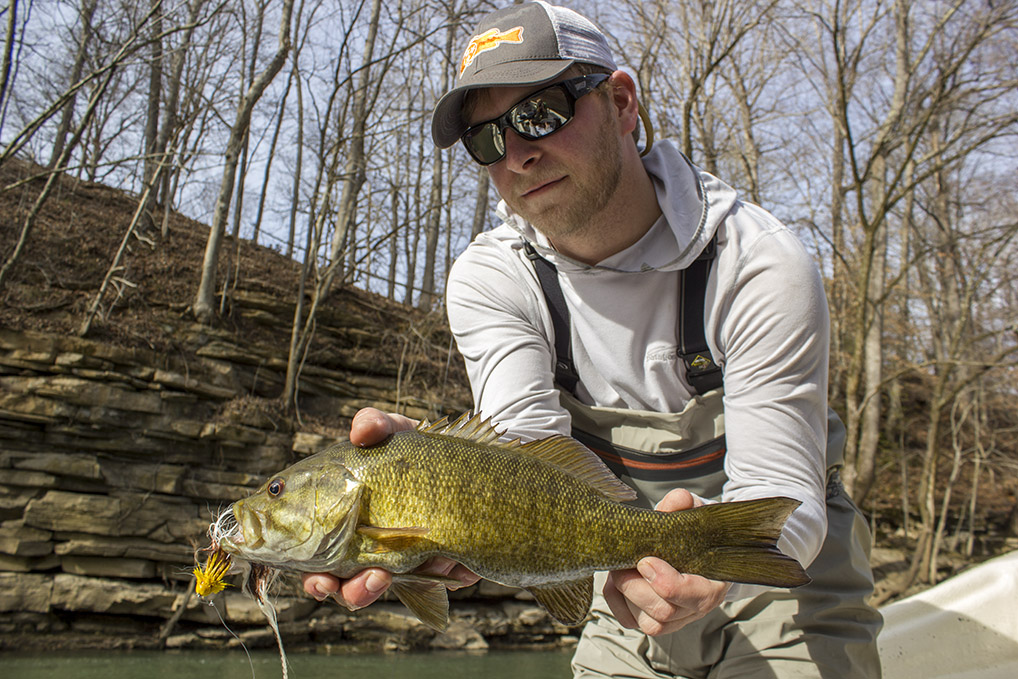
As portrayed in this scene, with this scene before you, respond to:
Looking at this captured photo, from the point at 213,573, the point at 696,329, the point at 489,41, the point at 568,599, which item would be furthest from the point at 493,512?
the point at 489,41

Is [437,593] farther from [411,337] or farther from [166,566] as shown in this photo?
[411,337]

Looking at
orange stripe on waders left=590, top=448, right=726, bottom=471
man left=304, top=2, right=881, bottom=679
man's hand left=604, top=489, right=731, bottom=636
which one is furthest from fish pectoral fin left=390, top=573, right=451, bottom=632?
orange stripe on waders left=590, top=448, right=726, bottom=471

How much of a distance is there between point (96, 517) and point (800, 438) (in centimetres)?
935

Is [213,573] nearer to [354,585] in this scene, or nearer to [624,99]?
[354,585]

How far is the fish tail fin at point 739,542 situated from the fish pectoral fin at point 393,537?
2.39ft

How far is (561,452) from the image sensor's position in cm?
216

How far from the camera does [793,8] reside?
12992 millimetres

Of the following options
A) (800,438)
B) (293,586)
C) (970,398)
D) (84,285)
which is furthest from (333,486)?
(970,398)

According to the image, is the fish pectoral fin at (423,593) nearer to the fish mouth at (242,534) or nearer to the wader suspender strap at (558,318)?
the fish mouth at (242,534)

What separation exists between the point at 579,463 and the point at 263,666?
789 centimetres

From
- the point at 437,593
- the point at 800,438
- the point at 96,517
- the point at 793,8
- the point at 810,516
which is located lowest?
the point at 96,517

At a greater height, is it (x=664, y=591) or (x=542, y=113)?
(x=542, y=113)

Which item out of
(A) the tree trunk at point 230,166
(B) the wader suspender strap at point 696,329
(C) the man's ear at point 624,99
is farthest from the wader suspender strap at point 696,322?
(A) the tree trunk at point 230,166

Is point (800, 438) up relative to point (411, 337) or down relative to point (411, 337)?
down
